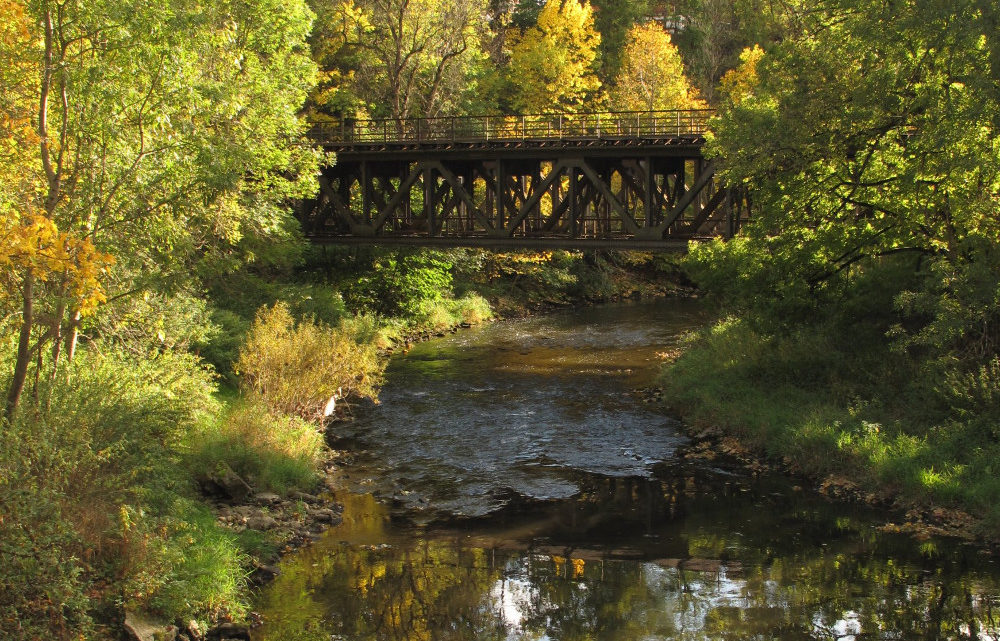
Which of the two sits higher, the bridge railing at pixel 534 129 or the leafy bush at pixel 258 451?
the bridge railing at pixel 534 129

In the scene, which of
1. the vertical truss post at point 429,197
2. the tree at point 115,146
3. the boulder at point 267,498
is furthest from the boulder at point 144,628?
the vertical truss post at point 429,197

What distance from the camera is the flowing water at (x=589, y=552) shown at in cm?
1029

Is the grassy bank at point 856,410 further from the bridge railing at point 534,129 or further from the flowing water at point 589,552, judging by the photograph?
the bridge railing at point 534,129

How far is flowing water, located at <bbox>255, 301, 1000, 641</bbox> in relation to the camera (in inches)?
405

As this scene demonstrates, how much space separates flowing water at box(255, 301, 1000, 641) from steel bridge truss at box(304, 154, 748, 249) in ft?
30.3

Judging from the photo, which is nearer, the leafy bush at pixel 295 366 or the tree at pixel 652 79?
the leafy bush at pixel 295 366

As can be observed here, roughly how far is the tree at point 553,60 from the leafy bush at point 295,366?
105ft

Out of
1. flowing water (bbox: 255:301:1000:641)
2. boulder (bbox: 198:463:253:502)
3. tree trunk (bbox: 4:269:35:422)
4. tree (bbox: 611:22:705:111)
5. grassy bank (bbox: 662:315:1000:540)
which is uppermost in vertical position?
tree (bbox: 611:22:705:111)

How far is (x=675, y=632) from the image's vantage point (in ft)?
32.7

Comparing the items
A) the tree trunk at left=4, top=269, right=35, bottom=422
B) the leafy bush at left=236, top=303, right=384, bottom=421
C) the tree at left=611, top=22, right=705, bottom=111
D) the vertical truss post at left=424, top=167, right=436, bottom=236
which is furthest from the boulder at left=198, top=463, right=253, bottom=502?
the tree at left=611, top=22, right=705, bottom=111

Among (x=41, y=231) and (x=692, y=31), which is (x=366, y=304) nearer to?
(x=41, y=231)

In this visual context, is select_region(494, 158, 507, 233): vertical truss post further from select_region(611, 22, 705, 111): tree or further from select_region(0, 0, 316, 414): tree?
select_region(0, 0, 316, 414): tree

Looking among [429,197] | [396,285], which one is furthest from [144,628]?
[396,285]

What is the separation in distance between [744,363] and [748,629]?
39.9 feet
